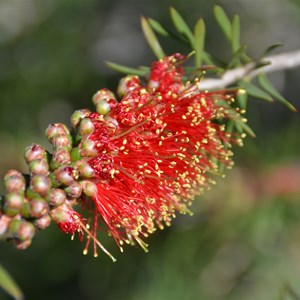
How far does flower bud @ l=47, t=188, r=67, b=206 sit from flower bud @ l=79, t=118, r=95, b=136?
0.75 feet

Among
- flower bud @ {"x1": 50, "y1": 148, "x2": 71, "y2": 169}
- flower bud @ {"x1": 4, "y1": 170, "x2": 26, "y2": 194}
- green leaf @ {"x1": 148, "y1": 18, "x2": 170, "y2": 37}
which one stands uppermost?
green leaf @ {"x1": 148, "y1": 18, "x2": 170, "y2": 37}

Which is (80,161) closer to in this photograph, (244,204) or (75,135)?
(75,135)

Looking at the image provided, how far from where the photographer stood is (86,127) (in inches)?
76.3

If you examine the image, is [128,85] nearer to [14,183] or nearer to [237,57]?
[237,57]

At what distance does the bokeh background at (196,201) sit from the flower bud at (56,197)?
1.82 meters

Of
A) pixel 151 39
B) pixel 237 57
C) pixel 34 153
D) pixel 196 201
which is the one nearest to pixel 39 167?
pixel 34 153

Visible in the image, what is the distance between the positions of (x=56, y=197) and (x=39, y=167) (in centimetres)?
11

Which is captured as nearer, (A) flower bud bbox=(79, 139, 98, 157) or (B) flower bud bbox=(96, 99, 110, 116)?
(A) flower bud bbox=(79, 139, 98, 157)

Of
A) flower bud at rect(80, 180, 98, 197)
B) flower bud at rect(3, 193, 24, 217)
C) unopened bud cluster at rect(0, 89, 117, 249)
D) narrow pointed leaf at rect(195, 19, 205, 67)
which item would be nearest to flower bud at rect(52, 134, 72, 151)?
unopened bud cluster at rect(0, 89, 117, 249)

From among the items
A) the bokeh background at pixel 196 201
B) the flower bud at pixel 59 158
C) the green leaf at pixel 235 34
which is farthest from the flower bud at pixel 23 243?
the bokeh background at pixel 196 201

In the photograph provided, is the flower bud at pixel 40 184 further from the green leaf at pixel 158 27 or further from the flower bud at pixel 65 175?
the green leaf at pixel 158 27

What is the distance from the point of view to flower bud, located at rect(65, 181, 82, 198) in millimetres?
1850

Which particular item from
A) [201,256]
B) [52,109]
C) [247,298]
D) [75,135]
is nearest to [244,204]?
[201,256]

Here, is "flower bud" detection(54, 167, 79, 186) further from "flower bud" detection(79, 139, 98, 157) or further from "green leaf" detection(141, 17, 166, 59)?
"green leaf" detection(141, 17, 166, 59)
